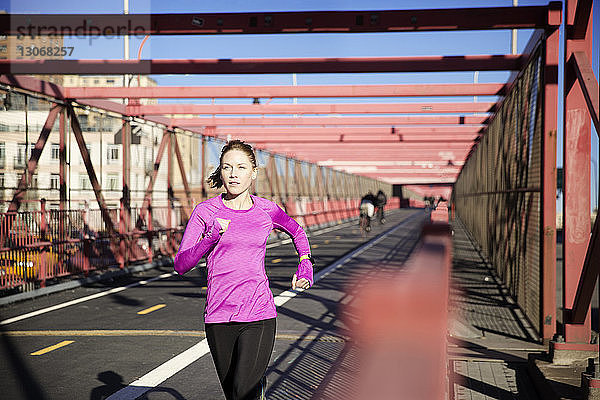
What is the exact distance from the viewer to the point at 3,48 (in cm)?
1606

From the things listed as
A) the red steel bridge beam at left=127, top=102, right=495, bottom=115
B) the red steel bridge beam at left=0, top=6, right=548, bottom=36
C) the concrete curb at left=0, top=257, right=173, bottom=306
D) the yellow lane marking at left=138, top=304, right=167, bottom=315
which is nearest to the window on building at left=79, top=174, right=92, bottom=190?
the concrete curb at left=0, top=257, right=173, bottom=306

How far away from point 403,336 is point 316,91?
10786 millimetres

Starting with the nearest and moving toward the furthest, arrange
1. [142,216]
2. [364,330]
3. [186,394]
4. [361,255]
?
[186,394] → [364,330] → [142,216] → [361,255]

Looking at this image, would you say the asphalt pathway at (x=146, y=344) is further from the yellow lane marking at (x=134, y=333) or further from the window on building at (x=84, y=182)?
the window on building at (x=84, y=182)

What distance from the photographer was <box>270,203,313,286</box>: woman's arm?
398 cm

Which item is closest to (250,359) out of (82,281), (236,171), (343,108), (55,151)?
(236,171)

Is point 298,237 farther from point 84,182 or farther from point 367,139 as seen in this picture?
point 367,139

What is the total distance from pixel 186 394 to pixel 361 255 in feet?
51.8

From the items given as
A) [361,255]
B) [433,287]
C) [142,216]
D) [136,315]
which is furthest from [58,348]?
[361,255]

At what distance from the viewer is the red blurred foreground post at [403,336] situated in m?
4.89

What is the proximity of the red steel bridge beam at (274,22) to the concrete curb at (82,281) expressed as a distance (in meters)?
4.73

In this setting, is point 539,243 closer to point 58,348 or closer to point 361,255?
point 58,348

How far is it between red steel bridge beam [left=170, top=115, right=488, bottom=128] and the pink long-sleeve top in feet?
64.8

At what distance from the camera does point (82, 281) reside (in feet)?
49.0
